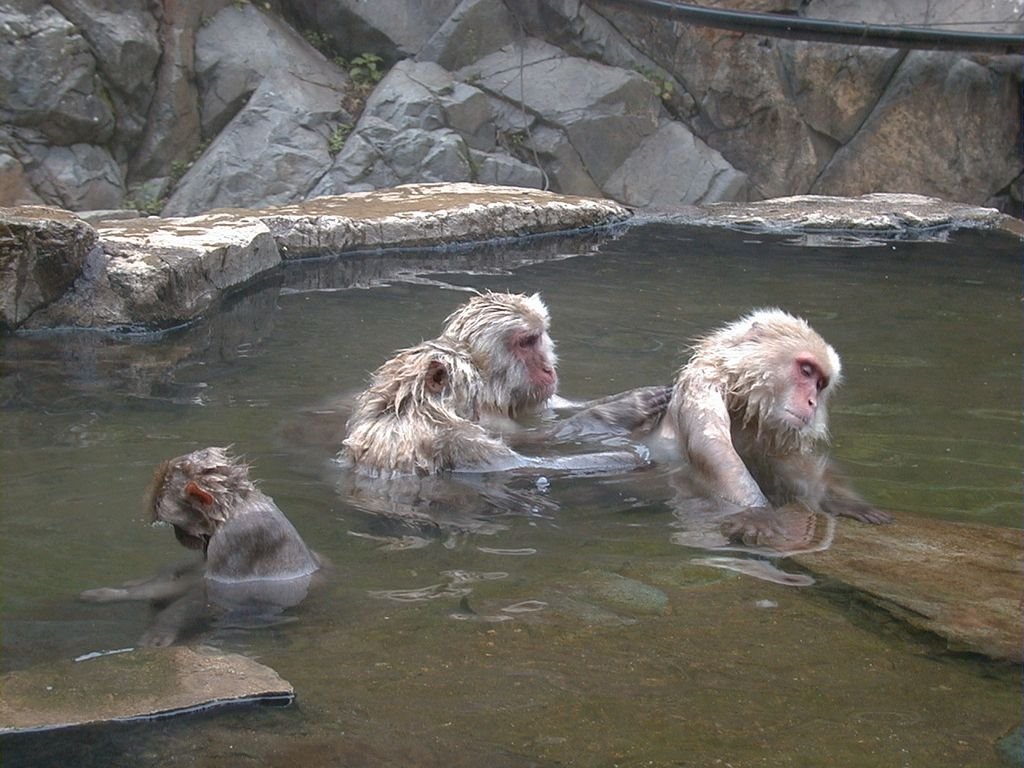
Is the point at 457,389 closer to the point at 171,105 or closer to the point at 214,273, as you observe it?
the point at 214,273

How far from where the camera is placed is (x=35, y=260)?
23.7 feet

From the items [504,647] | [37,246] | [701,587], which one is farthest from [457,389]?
[37,246]

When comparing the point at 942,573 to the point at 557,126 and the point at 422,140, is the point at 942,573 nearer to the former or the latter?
the point at 422,140

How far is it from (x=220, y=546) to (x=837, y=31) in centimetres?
1125

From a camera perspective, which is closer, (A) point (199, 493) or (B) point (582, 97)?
(A) point (199, 493)

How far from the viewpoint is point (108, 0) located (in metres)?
12.5

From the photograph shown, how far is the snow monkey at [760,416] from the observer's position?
16.1 feet

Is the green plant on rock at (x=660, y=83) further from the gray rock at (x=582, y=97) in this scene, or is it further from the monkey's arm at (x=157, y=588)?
the monkey's arm at (x=157, y=588)

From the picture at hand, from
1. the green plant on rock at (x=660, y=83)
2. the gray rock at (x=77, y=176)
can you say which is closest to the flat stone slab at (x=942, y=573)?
the gray rock at (x=77, y=176)

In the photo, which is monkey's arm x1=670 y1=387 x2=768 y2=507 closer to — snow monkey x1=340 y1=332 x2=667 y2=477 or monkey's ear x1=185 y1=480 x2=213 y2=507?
snow monkey x1=340 y1=332 x2=667 y2=477

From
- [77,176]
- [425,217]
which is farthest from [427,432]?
[77,176]

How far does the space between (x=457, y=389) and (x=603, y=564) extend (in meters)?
1.35

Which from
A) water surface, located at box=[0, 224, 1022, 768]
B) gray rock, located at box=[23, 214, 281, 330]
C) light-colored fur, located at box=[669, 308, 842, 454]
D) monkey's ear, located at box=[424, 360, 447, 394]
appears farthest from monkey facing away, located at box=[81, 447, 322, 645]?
gray rock, located at box=[23, 214, 281, 330]

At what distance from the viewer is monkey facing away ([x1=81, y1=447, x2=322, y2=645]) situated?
12.7ft
